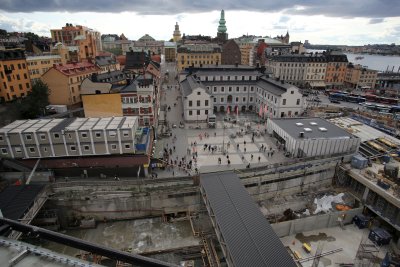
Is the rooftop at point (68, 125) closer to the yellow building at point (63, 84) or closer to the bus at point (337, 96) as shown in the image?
the yellow building at point (63, 84)

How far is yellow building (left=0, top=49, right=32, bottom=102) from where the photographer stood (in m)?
51.8

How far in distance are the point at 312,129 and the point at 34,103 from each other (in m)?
52.8

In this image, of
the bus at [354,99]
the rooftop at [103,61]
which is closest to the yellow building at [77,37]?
the rooftop at [103,61]

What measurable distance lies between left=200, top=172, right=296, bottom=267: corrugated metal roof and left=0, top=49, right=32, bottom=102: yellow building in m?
47.4

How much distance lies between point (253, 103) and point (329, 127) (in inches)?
1080

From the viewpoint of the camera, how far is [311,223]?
31969 millimetres

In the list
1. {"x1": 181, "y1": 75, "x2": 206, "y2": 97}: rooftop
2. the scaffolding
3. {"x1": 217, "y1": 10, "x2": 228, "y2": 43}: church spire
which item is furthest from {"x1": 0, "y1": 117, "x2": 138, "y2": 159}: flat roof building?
{"x1": 217, "y1": 10, "x2": 228, "y2": 43}: church spire

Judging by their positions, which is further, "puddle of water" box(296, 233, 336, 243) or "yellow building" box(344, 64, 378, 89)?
"yellow building" box(344, 64, 378, 89)

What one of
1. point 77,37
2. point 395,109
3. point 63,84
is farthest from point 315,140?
point 77,37

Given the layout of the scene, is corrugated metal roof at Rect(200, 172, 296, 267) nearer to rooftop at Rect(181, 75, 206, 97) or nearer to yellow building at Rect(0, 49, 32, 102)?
rooftop at Rect(181, 75, 206, 97)

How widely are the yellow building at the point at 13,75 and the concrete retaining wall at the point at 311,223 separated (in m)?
57.6

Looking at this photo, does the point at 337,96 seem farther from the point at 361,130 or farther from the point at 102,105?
the point at 102,105

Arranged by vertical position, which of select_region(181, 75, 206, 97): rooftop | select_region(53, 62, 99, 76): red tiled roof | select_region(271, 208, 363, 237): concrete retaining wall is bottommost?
select_region(271, 208, 363, 237): concrete retaining wall

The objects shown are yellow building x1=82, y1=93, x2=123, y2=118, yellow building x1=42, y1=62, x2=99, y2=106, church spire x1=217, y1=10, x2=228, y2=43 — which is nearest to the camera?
yellow building x1=82, y1=93, x2=123, y2=118
